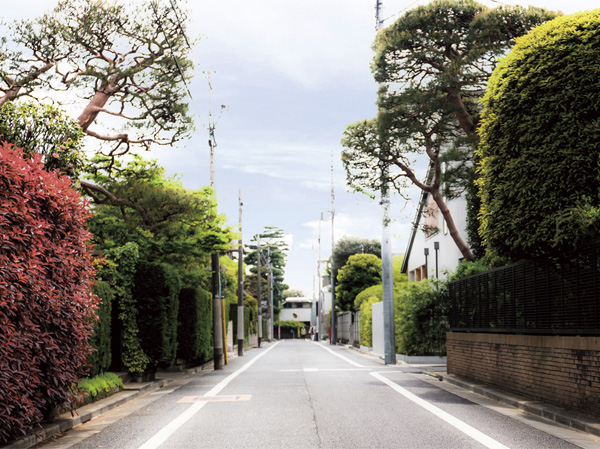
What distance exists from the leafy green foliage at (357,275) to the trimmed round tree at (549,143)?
49999 millimetres

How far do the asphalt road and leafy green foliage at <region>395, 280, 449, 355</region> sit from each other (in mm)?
11478

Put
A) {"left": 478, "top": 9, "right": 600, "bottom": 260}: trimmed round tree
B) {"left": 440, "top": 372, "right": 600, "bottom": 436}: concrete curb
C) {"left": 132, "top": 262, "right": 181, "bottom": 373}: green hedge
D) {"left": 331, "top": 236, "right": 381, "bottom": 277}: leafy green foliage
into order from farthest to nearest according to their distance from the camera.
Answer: {"left": 331, "top": 236, "right": 381, "bottom": 277}: leafy green foliage → {"left": 132, "top": 262, "right": 181, "bottom": 373}: green hedge → {"left": 478, "top": 9, "right": 600, "bottom": 260}: trimmed round tree → {"left": 440, "top": 372, "right": 600, "bottom": 436}: concrete curb

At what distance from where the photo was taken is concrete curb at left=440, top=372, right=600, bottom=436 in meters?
9.38

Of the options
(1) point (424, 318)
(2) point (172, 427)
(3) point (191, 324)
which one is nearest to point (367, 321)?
(1) point (424, 318)

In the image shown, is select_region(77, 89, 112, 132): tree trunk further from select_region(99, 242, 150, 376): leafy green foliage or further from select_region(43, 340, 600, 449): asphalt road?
select_region(43, 340, 600, 449): asphalt road

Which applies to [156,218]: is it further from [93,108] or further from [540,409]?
[540,409]

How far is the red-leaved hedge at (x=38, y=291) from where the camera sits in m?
7.82

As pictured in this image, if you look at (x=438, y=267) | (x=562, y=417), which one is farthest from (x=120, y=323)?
(x=438, y=267)

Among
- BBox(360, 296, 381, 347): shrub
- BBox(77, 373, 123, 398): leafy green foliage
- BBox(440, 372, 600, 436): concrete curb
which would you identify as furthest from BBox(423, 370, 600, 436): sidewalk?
BBox(360, 296, 381, 347): shrub

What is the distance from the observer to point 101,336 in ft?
44.4

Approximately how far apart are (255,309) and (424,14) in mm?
52214

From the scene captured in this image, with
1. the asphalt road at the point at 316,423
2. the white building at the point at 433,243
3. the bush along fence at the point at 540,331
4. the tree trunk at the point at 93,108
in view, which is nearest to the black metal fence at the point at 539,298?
the bush along fence at the point at 540,331

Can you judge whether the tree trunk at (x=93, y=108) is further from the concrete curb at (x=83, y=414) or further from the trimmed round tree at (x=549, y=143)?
the trimmed round tree at (x=549, y=143)

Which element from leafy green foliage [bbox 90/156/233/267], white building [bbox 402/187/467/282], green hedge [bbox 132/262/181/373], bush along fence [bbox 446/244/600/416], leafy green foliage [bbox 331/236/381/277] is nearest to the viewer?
bush along fence [bbox 446/244/600/416]
